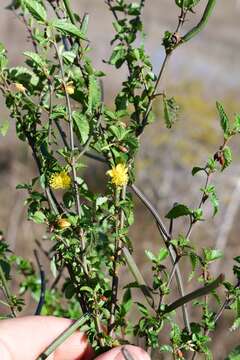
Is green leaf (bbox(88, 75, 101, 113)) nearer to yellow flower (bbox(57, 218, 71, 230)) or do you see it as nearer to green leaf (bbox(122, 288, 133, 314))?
yellow flower (bbox(57, 218, 71, 230))

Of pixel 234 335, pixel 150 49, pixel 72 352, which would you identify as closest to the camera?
pixel 72 352

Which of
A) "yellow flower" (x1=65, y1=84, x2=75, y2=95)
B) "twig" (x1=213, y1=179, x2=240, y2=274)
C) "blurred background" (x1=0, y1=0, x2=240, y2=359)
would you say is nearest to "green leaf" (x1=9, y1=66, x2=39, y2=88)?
"yellow flower" (x1=65, y1=84, x2=75, y2=95)

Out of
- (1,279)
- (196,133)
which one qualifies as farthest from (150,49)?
(1,279)

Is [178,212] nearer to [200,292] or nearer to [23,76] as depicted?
[200,292]

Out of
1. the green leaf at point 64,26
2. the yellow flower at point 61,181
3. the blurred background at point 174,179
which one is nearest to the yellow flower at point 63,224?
the yellow flower at point 61,181

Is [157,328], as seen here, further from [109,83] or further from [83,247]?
[109,83]

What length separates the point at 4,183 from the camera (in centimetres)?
407

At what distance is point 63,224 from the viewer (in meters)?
0.88

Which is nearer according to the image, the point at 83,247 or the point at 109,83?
the point at 83,247

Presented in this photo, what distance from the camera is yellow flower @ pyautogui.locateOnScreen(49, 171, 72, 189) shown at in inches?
35.0

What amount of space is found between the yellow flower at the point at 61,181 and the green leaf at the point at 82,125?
6 cm

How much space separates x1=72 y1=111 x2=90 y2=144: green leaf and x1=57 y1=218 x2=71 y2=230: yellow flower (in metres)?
0.11

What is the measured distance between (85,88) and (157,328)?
0.38 metres

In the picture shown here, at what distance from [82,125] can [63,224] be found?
0.46ft
